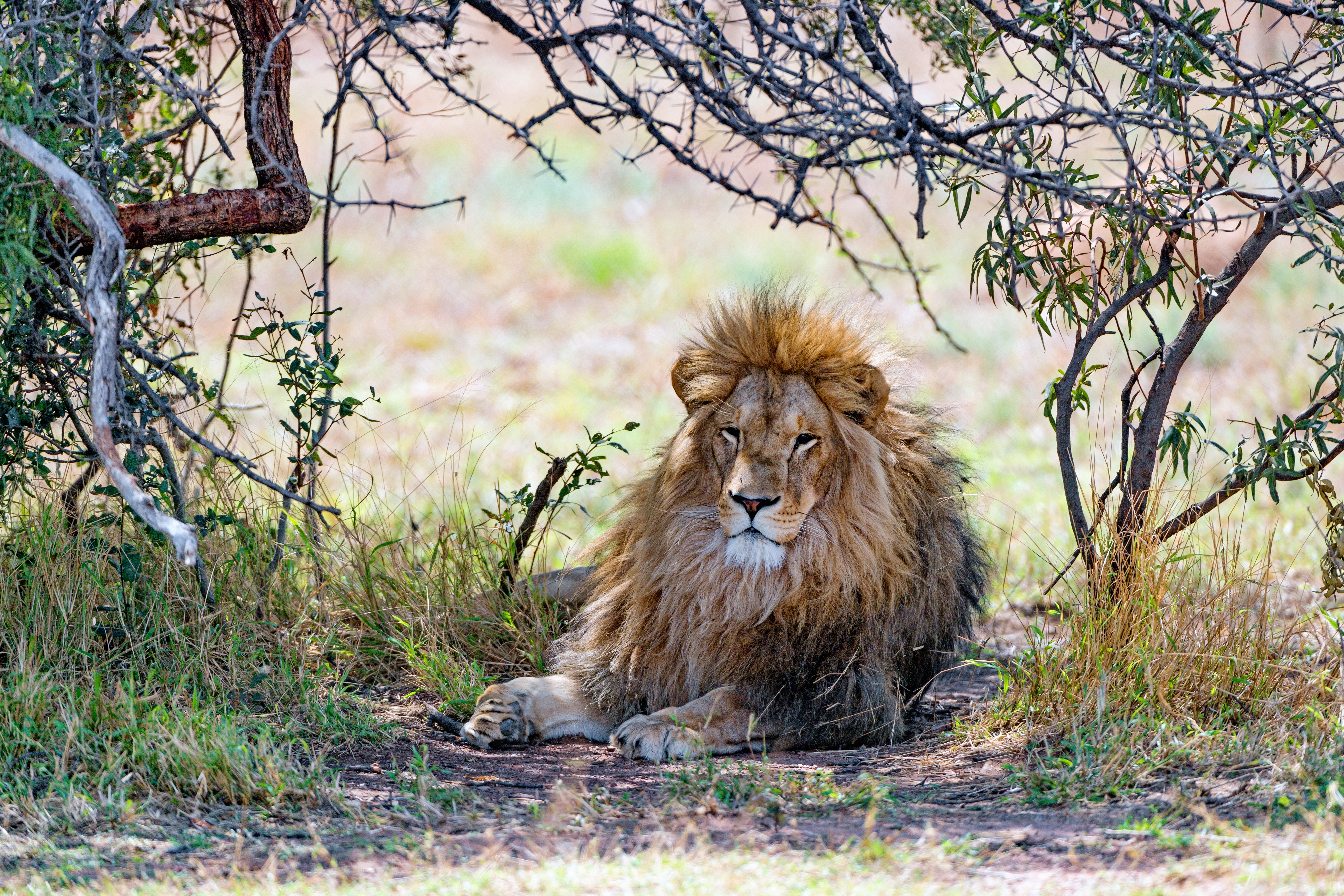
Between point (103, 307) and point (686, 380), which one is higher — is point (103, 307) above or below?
below

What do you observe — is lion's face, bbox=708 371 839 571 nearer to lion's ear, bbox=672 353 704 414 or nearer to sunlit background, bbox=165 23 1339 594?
lion's ear, bbox=672 353 704 414

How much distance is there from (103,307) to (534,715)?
1912mm

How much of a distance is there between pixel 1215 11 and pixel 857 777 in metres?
2.36

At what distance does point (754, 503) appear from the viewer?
404 cm

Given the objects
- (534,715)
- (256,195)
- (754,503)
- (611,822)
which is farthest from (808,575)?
(256,195)

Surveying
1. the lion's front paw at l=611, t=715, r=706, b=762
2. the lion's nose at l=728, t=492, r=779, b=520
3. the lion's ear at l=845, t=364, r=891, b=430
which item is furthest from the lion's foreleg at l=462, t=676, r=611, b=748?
the lion's ear at l=845, t=364, r=891, b=430

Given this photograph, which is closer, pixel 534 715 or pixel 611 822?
pixel 611 822

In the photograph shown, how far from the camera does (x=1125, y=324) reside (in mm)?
12789

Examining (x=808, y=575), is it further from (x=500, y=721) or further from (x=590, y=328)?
(x=590, y=328)

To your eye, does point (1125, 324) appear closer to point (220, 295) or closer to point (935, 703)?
point (935, 703)

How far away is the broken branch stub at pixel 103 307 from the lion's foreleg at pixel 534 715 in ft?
4.41

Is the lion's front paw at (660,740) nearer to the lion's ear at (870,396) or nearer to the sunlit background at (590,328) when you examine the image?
the sunlit background at (590,328)

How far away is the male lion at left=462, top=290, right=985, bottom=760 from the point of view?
4129 mm

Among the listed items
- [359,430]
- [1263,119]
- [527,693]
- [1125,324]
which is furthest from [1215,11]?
[1125,324]
